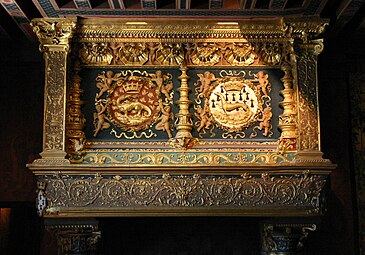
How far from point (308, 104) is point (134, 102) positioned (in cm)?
167

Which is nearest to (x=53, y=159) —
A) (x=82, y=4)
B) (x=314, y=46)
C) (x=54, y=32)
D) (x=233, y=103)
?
(x=54, y=32)

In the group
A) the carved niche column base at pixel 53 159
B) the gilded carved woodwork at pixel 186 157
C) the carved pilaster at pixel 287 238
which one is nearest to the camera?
the carved niche column base at pixel 53 159

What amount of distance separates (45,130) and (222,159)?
1667 millimetres

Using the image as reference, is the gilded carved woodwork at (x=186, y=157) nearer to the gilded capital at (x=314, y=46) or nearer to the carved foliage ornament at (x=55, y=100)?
the carved foliage ornament at (x=55, y=100)

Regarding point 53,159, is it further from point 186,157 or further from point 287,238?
point 287,238

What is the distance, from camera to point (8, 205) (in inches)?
246

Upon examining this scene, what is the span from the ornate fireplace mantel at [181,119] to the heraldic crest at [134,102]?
10 millimetres

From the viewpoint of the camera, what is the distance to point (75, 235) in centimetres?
548

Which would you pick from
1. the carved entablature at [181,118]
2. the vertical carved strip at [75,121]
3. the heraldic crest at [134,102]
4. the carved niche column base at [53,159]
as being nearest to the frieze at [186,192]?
the carved entablature at [181,118]

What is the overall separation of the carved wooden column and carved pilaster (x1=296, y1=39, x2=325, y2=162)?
221 cm

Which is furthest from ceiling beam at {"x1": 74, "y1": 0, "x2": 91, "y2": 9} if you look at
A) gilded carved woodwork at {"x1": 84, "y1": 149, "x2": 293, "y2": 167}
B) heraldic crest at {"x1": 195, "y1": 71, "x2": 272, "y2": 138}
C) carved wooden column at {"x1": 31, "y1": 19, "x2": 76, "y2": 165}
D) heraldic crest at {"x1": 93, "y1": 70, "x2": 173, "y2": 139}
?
gilded carved woodwork at {"x1": 84, "y1": 149, "x2": 293, "y2": 167}

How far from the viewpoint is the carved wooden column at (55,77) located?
5.39 m

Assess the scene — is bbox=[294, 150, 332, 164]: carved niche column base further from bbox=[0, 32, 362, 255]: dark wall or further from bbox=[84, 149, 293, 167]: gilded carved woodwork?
bbox=[0, 32, 362, 255]: dark wall

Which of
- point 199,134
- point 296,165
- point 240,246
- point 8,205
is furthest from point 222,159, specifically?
point 8,205
